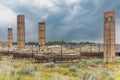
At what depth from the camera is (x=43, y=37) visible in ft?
104

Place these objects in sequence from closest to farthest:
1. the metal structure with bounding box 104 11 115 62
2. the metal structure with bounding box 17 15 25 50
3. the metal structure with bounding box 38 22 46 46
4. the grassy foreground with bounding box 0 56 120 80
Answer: the grassy foreground with bounding box 0 56 120 80, the metal structure with bounding box 104 11 115 62, the metal structure with bounding box 38 22 46 46, the metal structure with bounding box 17 15 25 50

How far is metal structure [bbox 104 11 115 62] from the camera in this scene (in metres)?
25.0

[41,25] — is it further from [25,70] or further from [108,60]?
[25,70]

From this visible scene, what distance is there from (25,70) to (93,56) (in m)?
21.8

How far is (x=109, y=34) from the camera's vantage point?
25.1 metres

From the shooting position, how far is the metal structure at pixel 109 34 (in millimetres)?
25047

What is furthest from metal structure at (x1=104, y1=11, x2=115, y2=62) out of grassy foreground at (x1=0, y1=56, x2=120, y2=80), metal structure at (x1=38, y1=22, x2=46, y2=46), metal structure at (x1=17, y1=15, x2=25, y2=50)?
metal structure at (x1=17, y1=15, x2=25, y2=50)

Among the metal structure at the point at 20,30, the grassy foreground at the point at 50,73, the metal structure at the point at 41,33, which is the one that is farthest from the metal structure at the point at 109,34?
the metal structure at the point at 20,30

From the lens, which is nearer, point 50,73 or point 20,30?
point 50,73

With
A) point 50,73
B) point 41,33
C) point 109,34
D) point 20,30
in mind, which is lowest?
point 50,73

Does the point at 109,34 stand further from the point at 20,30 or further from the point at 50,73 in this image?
the point at 50,73

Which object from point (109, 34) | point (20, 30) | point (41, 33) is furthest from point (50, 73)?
point (20, 30)

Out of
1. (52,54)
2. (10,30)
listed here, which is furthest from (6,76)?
(10,30)

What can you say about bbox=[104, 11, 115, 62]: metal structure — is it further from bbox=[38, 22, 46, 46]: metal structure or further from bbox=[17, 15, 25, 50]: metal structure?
bbox=[17, 15, 25, 50]: metal structure
